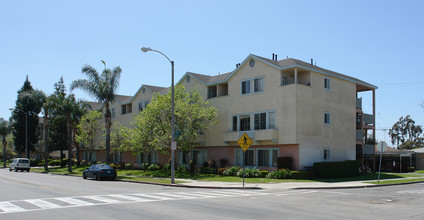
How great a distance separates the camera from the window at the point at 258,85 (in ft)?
104

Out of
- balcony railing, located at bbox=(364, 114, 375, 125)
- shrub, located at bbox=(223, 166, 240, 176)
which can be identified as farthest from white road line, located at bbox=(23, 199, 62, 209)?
balcony railing, located at bbox=(364, 114, 375, 125)

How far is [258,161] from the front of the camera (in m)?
32.2

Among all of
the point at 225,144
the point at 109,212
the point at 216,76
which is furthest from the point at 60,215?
the point at 216,76

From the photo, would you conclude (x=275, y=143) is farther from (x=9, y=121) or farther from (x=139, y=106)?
(x=9, y=121)

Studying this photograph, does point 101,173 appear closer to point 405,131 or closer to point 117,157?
point 117,157

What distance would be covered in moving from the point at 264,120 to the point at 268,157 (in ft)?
10.0

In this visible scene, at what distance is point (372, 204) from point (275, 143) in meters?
16.3

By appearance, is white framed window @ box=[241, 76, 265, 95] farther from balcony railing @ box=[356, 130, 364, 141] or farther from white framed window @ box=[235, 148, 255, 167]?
balcony railing @ box=[356, 130, 364, 141]

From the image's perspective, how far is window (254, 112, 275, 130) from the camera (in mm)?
30692

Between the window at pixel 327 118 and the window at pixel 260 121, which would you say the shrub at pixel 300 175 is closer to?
the window at pixel 260 121

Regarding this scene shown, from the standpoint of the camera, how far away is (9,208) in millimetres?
12586

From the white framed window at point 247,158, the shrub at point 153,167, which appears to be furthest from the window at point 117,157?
the white framed window at point 247,158

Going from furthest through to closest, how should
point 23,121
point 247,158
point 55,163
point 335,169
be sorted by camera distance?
point 23,121
point 55,163
point 247,158
point 335,169

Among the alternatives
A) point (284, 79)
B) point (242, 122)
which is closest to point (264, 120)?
point (242, 122)
